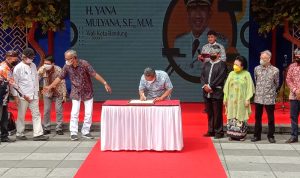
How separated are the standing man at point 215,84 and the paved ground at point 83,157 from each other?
19.4 inches

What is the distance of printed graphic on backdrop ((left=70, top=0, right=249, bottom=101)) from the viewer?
15375 millimetres

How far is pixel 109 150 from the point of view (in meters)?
9.71

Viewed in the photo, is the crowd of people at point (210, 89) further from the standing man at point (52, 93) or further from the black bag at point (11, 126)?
the black bag at point (11, 126)

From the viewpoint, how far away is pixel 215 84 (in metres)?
11.0

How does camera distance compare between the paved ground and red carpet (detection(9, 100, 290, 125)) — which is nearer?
the paved ground

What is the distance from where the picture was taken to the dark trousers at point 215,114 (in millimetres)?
11023

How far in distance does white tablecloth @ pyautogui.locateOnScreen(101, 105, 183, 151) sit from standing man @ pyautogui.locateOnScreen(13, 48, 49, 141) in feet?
6.20

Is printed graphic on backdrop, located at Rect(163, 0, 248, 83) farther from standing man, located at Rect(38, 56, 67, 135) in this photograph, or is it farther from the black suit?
standing man, located at Rect(38, 56, 67, 135)

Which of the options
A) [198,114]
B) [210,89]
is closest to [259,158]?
[210,89]

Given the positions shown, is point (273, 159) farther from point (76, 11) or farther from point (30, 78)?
point (76, 11)

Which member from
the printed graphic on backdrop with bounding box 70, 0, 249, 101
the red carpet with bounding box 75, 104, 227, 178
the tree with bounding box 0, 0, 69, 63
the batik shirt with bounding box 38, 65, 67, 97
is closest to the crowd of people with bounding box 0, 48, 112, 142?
the batik shirt with bounding box 38, 65, 67, 97

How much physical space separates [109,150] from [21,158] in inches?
60.8

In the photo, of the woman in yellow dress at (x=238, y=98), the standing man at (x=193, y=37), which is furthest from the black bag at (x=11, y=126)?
the standing man at (x=193, y=37)

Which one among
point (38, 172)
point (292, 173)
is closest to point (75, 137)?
point (38, 172)
